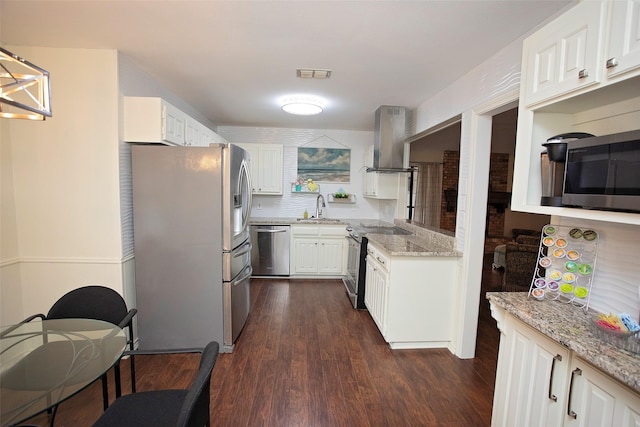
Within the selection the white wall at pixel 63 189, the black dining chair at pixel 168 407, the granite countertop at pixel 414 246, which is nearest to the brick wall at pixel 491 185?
the granite countertop at pixel 414 246

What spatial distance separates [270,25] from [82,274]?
2447mm

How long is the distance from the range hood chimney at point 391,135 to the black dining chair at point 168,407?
291 centimetres

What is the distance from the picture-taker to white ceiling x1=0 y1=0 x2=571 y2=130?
1.63 metres

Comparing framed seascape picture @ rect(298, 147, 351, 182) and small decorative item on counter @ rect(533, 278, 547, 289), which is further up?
framed seascape picture @ rect(298, 147, 351, 182)

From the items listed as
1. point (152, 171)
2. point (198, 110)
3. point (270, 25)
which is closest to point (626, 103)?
point (270, 25)

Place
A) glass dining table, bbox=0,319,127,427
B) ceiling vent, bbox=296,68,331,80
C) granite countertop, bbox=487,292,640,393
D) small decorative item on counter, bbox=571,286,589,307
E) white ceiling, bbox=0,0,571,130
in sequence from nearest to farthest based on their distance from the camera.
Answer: granite countertop, bbox=487,292,640,393, glass dining table, bbox=0,319,127,427, small decorative item on counter, bbox=571,286,589,307, white ceiling, bbox=0,0,571,130, ceiling vent, bbox=296,68,331,80

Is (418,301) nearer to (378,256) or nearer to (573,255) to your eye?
(378,256)

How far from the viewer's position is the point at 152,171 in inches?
94.0

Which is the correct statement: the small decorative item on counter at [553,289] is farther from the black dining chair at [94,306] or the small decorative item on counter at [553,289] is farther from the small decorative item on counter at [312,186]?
the small decorative item on counter at [312,186]

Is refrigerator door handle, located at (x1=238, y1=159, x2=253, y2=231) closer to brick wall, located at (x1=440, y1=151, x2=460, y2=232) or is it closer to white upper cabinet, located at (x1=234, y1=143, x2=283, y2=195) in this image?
white upper cabinet, located at (x1=234, y1=143, x2=283, y2=195)

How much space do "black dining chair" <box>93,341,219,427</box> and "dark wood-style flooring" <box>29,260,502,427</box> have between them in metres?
0.61

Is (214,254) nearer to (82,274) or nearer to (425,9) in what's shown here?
(82,274)

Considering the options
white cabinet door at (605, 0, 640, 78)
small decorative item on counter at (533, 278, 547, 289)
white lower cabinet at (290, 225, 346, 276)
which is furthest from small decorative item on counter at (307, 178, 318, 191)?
white cabinet door at (605, 0, 640, 78)

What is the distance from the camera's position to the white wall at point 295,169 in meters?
4.98
